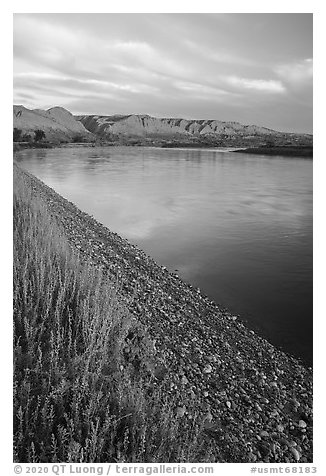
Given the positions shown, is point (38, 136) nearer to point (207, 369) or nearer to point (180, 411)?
point (207, 369)

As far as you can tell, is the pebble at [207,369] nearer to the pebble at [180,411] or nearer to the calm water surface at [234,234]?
the pebble at [180,411]

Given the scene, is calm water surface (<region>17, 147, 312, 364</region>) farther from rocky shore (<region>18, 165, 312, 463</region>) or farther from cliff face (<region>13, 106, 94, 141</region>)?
cliff face (<region>13, 106, 94, 141</region>)

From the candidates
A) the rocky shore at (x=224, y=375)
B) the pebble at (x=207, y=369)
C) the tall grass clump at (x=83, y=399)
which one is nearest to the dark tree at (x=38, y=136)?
the rocky shore at (x=224, y=375)

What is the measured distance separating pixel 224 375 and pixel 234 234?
5321 millimetres

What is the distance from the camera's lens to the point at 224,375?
10.0 ft

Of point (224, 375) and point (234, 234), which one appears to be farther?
point (234, 234)

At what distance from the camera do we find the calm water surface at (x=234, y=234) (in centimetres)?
484

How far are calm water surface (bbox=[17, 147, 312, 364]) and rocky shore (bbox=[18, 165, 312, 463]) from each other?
2.11 ft

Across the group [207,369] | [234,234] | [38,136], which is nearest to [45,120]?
[234,234]

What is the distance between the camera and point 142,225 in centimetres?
898

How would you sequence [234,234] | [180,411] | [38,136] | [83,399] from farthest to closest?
[38,136] → [234,234] → [180,411] → [83,399]

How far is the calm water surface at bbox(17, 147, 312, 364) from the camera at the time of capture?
15.9 feet
